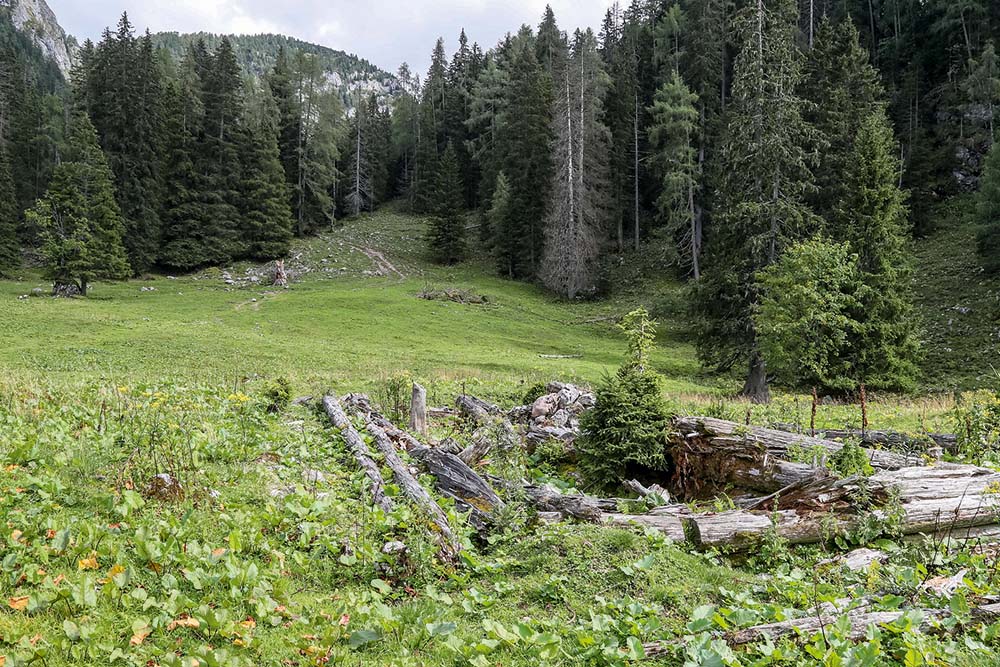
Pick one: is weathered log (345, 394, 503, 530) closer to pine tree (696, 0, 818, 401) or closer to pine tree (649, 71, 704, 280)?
pine tree (696, 0, 818, 401)

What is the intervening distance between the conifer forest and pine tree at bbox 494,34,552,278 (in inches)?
12.9

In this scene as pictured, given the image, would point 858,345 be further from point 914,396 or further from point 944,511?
point 944,511

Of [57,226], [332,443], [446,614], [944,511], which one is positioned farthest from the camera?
[57,226]

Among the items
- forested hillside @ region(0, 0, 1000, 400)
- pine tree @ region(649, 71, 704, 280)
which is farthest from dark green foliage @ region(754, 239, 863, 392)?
pine tree @ region(649, 71, 704, 280)

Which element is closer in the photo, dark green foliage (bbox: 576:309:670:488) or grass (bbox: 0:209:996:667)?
grass (bbox: 0:209:996:667)

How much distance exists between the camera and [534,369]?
958 inches

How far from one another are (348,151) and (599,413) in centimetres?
7464

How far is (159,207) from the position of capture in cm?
5094

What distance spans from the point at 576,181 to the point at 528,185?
7.21 meters

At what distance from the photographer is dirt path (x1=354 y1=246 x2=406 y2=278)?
51.9 m

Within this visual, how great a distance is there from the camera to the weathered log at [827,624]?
4066mm

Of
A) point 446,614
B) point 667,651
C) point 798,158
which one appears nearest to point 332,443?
point 446,614

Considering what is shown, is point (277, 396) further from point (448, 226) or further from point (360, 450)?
point (448, 226)

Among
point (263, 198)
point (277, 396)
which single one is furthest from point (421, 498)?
point (263, 198)
